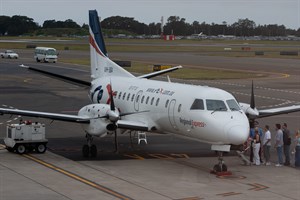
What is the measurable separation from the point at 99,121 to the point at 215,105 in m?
4.70

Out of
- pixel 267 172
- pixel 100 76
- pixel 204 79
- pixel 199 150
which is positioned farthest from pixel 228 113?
pixel 204 79

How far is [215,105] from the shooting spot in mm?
21656

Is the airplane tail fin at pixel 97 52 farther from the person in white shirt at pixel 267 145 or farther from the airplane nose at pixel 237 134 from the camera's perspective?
the airplane nose at pixel 237 134

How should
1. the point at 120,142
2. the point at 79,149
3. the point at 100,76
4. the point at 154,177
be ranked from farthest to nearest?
the point at 100,76 < the point at 120,142 < the point at 79,149 < the point at 154,177

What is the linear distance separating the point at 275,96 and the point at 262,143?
25523mm

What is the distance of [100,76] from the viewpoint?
105 feet

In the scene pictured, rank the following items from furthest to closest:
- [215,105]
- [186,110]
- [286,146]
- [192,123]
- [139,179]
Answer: [286,146] < [186,110] < [192,123] < [215,105] < [139,179]

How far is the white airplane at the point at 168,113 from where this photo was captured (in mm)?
20969

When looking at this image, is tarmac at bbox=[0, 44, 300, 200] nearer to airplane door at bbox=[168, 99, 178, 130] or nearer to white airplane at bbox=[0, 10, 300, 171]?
white airplane at bbox=[0, 10, 300, 171]

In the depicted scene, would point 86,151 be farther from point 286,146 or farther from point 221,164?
point 286,146

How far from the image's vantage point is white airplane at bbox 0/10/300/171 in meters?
21.0

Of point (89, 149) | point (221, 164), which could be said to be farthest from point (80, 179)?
point (221, 164)

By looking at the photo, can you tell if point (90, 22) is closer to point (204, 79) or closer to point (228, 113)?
point (228, 113)

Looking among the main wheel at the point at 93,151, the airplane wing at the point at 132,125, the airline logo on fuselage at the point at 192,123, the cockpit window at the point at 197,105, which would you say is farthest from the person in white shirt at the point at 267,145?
the main wheel at the point at 93,151
